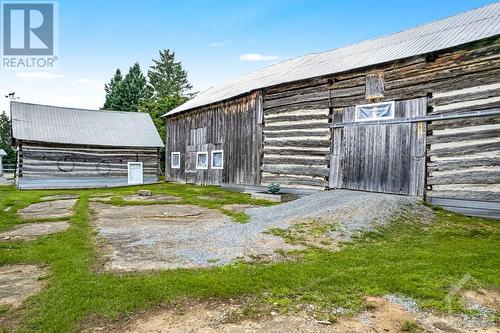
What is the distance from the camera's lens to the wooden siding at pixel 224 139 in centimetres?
1684

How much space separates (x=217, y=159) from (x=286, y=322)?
16.7 m

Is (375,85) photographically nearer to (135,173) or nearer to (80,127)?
(135,173)

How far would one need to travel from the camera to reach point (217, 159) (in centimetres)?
1997

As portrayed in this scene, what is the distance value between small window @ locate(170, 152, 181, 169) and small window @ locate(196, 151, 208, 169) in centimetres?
285

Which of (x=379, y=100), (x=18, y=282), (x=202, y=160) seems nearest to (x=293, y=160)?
(x=379, y=100)

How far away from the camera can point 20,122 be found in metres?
24.1

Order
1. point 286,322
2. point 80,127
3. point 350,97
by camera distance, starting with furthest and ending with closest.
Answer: point 80,127, point 350,97, point 286,322

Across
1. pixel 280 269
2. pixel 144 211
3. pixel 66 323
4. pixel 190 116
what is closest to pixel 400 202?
pixel 280 269

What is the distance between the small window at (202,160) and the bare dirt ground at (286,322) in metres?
17.2

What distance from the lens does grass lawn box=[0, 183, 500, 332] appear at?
3.94m

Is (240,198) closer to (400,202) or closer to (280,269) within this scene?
(400,202)

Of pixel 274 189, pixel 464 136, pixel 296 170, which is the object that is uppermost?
pixel 464 136

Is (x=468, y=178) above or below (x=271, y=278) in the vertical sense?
above

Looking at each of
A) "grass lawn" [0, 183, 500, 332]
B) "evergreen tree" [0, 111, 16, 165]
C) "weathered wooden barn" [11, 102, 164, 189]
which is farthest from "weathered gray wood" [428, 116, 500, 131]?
"evergreen tree" [0, 111, 16, 165]
